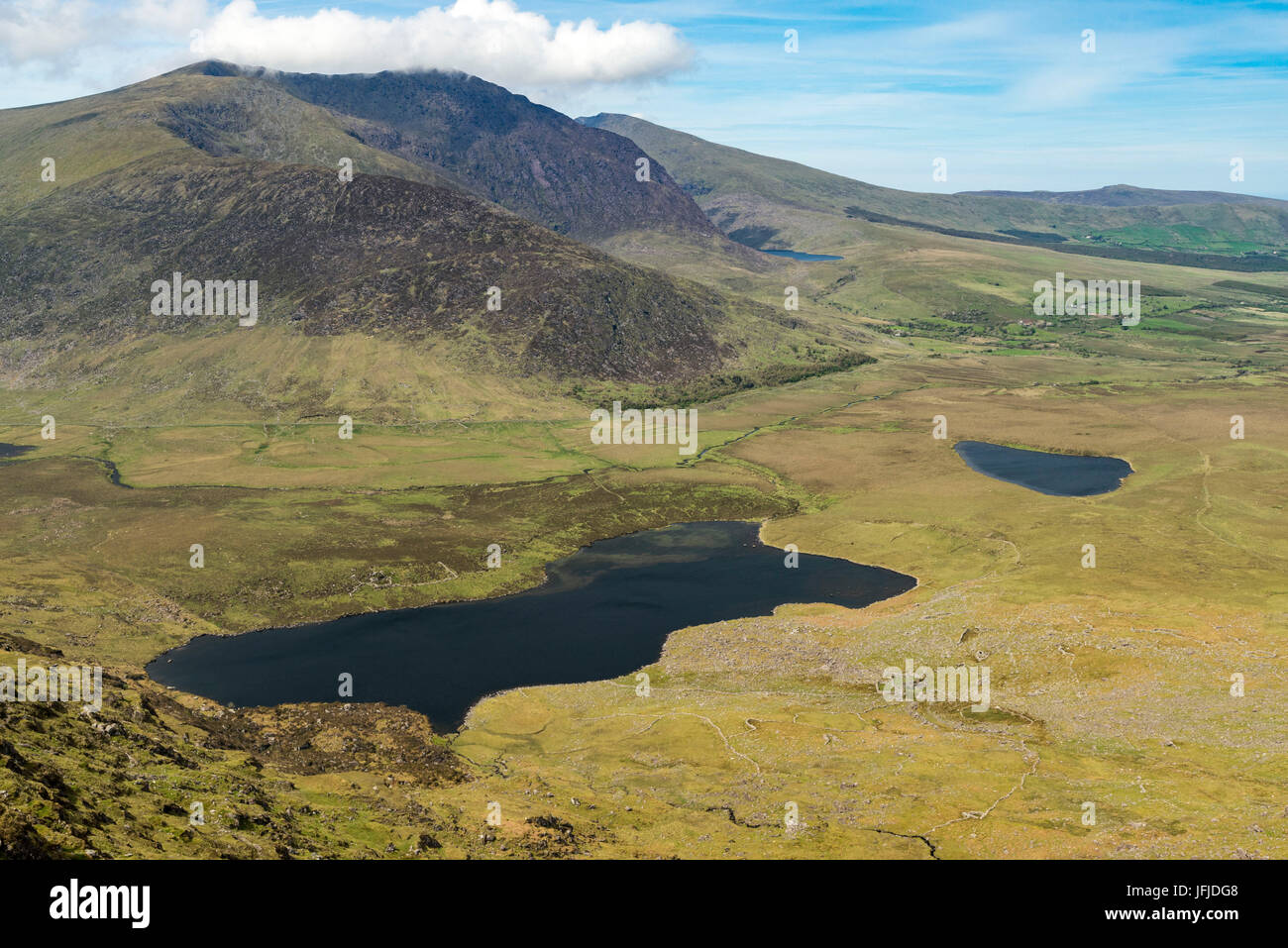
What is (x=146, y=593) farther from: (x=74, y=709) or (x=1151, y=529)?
(x=1151, y=529)

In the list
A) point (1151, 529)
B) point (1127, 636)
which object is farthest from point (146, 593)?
point (1151, 529)

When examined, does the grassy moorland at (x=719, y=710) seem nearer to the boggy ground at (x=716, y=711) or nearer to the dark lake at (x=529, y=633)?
the boggy ground at (x=716, y=711)

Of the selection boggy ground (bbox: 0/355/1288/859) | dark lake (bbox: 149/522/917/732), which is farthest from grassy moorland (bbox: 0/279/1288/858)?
dark lake (bbox: 149/522/917/732)

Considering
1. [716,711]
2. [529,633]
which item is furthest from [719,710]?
[529,633]

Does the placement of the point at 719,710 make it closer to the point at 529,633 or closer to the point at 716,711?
the point at 716,711

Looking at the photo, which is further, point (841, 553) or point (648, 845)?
point (841, 553)
